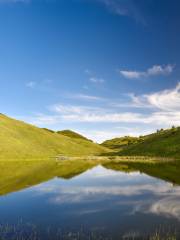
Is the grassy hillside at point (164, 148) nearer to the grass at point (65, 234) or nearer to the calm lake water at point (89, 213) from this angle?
the calm lake water at point (89, 213)

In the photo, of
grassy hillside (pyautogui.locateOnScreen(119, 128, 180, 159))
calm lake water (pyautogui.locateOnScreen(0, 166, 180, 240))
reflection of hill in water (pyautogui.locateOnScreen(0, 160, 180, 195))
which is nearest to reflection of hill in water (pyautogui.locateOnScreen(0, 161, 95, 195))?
reflection of hill in water (pyautogui.locateOnScreen(0, 160, 180, 195))

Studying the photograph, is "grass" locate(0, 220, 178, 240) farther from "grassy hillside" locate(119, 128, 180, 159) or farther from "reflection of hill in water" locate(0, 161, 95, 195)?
"grassy hillside" locate(119, 128, 180, 159)

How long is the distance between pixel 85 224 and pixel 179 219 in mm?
8308

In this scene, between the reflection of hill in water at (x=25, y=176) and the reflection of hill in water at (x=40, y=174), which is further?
the reflection of hill in water at (x=40, y=174)

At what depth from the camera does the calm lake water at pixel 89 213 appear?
75.1 feet

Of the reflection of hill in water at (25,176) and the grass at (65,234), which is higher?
A: the reflection of hill in water at (25,176)

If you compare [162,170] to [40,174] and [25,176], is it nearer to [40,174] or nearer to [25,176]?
[40,174]

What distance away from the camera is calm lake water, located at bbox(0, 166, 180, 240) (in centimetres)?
2289

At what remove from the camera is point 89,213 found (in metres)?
30.1

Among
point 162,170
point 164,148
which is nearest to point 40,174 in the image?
point 162,170

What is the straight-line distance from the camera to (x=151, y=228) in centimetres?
2372

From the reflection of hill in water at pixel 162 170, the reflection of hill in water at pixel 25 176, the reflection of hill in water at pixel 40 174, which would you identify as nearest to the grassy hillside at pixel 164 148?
the reflection of hill in water at pixel 162 170

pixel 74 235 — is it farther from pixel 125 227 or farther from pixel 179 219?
pixel 179 219

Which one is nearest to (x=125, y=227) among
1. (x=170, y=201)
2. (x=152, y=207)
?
(x=152, y=207)
